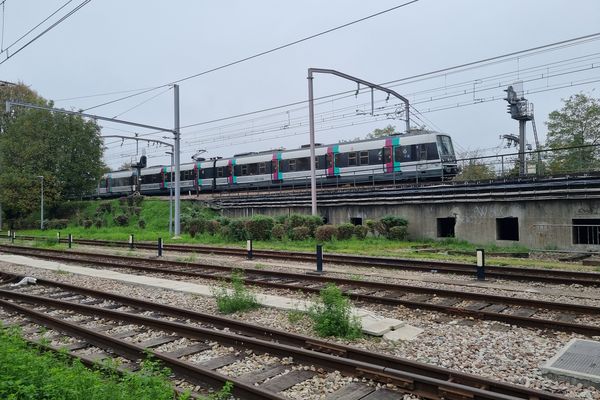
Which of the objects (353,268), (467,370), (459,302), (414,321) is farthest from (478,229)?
(467,370)

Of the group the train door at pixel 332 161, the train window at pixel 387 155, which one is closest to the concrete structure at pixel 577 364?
the train window at pixel 387 155

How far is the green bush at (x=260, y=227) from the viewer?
2684 centimetres

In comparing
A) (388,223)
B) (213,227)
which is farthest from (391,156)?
(213,227)

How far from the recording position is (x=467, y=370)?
609 cm

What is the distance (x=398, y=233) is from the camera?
82.4 ft

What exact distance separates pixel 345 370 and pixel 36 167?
54167 millimetres

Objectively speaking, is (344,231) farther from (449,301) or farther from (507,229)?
(449,301)

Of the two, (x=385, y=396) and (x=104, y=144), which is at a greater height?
(x=104, y=144)

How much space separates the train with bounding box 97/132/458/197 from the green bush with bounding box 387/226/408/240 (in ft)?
15.5

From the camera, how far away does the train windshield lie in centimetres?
2917

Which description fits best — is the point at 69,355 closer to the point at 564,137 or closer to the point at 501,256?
the point at 501,256

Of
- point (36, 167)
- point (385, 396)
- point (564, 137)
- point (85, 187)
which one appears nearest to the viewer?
point (385, 396)

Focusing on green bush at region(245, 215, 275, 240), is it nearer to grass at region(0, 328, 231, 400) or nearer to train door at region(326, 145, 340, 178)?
train door at region(326, 145, 340, 178)

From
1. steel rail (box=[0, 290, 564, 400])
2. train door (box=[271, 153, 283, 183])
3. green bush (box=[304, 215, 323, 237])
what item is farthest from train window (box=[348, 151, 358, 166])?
steel rail (box=[0, 290, 564, 400])
